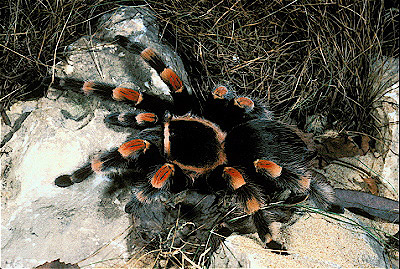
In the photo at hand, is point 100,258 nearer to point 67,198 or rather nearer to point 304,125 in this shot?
point 67,198

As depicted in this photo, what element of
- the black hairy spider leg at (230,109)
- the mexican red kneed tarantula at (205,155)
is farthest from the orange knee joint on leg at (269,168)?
the black hairy spider leg at (230,109)

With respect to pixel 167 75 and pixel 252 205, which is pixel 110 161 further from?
pixel 252 205

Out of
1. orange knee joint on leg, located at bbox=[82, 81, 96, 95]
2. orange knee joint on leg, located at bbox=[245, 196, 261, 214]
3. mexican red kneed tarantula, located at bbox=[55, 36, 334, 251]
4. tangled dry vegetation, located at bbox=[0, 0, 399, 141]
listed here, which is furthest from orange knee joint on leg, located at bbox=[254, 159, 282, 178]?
orange knee joint on leg, located at bbox=[82, 81, 96, 95]

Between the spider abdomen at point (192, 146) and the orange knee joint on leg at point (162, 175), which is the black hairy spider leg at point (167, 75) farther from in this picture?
the orange knee joint on leg at point (162, 175)

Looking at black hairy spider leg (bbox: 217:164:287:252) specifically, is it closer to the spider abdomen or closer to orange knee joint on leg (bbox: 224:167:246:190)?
orange knee joint on leg (bbox: 224:167:246:190)

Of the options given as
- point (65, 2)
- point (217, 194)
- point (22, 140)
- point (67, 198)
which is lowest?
point (217, 194)

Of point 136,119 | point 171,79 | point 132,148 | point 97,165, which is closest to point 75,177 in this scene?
point 97,165

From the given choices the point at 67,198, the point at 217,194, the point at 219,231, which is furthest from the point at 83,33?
the point at 219,231
